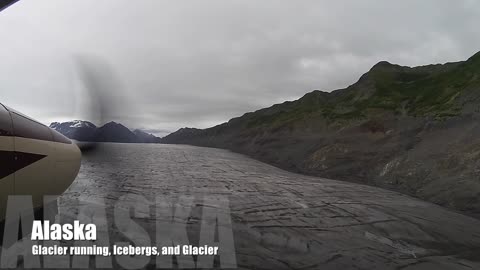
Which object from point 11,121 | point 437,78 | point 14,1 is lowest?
point 11,121

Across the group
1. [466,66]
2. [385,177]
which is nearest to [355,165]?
[385,177]

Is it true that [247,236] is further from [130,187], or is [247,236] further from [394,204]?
[394,204]

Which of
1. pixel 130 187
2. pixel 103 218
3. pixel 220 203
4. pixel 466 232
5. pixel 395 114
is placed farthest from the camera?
pixel 395 114

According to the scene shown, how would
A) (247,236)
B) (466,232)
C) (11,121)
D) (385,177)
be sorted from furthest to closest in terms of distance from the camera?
(385,177)
(466,232)
(247,236)
(11,121)

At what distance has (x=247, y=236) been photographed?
33.3ft

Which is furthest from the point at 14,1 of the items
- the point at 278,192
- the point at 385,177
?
the point at 385,177

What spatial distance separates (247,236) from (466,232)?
1036 cm

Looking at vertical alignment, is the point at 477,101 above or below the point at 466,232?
above

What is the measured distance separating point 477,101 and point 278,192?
106ft

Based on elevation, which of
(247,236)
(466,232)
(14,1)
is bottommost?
(466,232)

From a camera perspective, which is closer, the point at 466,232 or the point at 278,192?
the point at 466,232

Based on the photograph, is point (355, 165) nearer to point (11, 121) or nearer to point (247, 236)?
point (247, 236)

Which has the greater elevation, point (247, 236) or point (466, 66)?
Result: point (466, 66)

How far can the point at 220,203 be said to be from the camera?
15336mm
